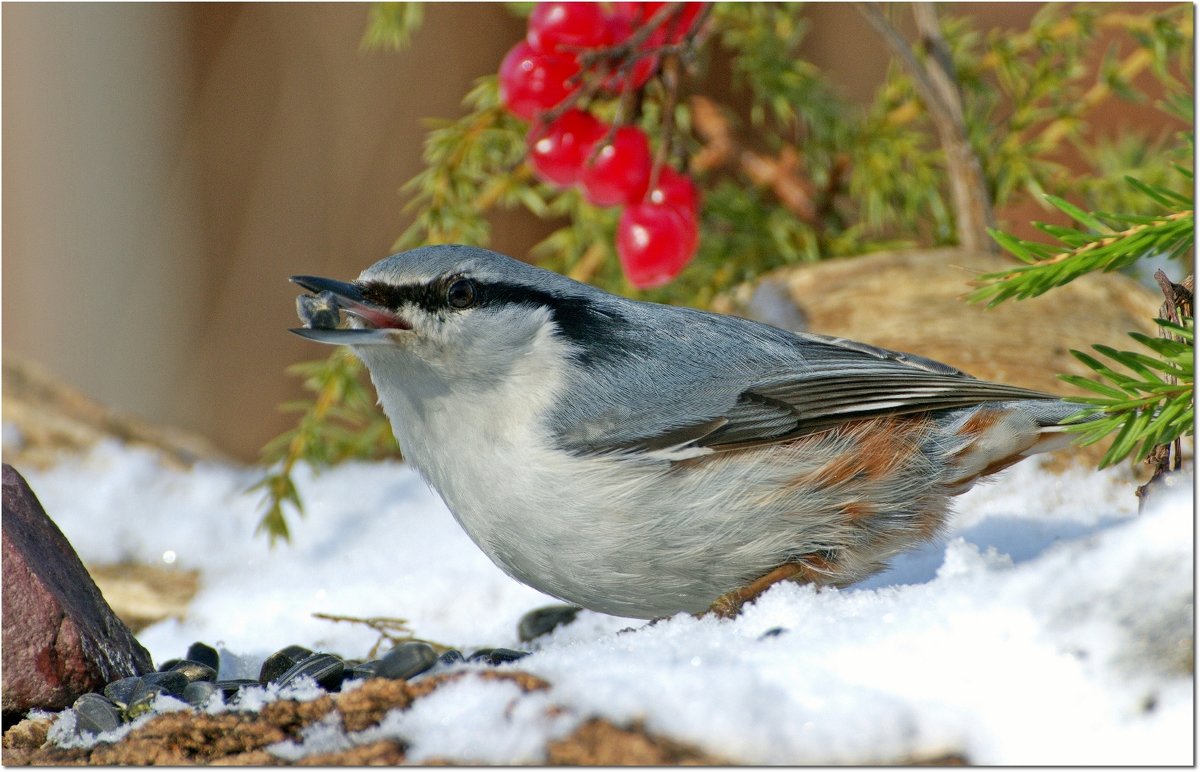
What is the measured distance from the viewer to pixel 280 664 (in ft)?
6.51

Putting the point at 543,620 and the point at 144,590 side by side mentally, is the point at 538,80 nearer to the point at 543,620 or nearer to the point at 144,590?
the point at 543,620

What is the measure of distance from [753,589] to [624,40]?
1463mm

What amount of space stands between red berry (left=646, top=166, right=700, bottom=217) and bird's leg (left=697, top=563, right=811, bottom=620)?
A: 1243 mm

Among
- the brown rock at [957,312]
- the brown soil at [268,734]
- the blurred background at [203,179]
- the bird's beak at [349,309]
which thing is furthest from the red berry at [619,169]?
the blurred background at [203,179]

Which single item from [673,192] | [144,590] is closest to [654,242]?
[673,192]

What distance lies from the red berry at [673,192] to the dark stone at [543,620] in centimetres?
107

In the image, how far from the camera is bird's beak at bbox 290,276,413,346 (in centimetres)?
185

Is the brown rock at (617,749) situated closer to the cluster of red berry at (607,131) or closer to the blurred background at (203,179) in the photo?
the cluster of red berry at (607,131)

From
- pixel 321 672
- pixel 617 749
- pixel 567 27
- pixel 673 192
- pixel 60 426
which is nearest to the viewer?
pixel 617 749

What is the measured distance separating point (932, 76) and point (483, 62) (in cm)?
271

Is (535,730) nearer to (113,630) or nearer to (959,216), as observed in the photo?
(113,630)

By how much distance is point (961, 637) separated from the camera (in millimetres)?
1438

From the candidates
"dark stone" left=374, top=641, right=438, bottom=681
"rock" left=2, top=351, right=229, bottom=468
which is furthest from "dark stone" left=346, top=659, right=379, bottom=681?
"rock" left=2, top=351, right=229, bottom=468

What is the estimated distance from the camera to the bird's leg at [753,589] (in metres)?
1.92
